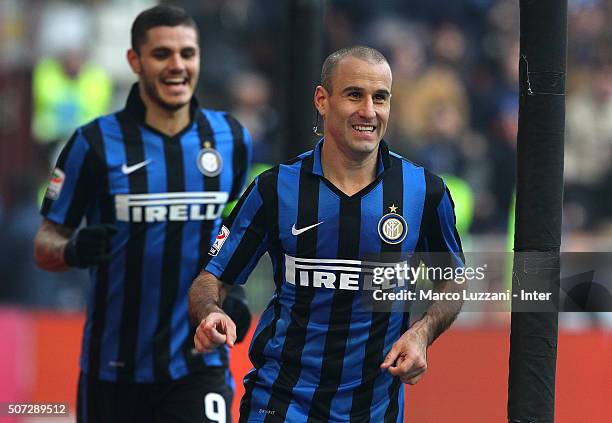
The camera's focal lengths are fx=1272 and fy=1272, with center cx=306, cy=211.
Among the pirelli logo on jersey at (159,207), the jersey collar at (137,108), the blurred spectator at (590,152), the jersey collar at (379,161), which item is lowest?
the pirelli logo on jersey at (159,207)

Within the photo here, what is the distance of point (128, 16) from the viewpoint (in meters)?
12.8

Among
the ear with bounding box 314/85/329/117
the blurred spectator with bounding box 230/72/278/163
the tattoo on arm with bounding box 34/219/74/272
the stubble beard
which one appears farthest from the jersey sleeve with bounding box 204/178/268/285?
the blurred spectator with bounding box 230/72/278/163

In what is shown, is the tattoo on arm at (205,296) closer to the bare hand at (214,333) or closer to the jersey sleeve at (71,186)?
the bare hand at (214,333)

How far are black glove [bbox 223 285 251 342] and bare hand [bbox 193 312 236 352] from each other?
42.0 inches

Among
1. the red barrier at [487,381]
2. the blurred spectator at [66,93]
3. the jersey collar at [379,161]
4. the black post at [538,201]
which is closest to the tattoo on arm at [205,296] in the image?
the jersey collar at [379,161]

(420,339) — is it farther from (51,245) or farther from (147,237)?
(51,245)

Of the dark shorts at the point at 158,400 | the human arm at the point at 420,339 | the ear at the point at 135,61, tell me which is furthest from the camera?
the ear at the point at 135,61

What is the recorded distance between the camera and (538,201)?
13.7 feet

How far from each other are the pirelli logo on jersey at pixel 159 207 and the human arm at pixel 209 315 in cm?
116

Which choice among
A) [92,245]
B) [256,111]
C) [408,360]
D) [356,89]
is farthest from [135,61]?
[256,111]

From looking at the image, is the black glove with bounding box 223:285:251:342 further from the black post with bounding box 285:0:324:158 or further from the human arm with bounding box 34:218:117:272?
the black post with bounding box 285:0:324:158

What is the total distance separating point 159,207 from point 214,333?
5.65 ft

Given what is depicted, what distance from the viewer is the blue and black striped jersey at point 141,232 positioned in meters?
5.90

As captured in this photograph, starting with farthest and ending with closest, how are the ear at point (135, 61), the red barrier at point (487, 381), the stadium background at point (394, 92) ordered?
1. the stadium background at point (394, 92)
2. the ear at point (135, 61)
3. the red barrier at point (487, 381)
